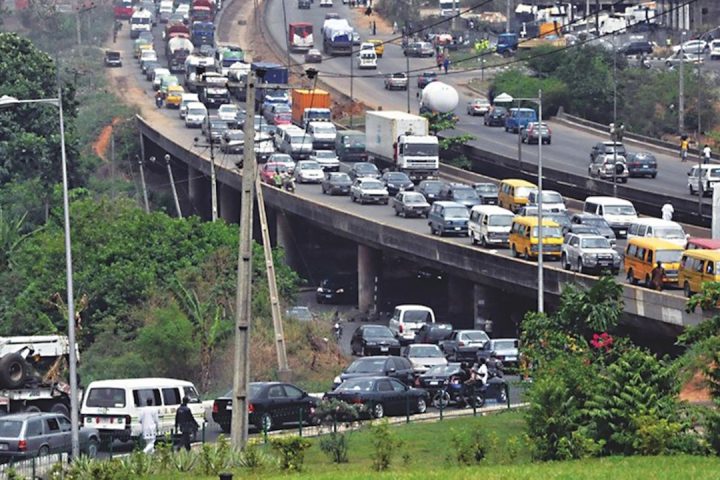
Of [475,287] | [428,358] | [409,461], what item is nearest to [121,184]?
[475,287]

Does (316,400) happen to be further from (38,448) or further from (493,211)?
(493,211)

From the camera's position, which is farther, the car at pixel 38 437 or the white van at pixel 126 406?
the white van at pixel 126 406

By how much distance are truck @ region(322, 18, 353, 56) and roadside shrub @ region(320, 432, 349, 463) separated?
374ft

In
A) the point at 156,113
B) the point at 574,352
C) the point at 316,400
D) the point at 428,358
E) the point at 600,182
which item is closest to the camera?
the point at 574,352

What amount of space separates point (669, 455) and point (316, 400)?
13116mm

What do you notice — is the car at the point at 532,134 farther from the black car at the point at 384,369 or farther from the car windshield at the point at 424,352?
the black car at the point at 384,369

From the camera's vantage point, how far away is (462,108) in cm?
12762

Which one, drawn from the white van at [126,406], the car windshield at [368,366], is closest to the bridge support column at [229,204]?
the car windshield at [368,366]

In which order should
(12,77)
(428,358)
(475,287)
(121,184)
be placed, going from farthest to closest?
(121,184) < (12,77) < (475,287) < (428,358)

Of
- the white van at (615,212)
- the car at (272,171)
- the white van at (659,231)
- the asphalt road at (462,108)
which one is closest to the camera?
the white van at (659,231)

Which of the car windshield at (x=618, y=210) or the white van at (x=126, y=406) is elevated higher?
the white van at (x=126, y=406)

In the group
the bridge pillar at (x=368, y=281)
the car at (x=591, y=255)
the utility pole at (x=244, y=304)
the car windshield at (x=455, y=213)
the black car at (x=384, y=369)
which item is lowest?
the bridge pillar at (x=368, y=281)

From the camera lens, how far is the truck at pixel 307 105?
108000mm

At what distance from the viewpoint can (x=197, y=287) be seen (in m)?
65.2
